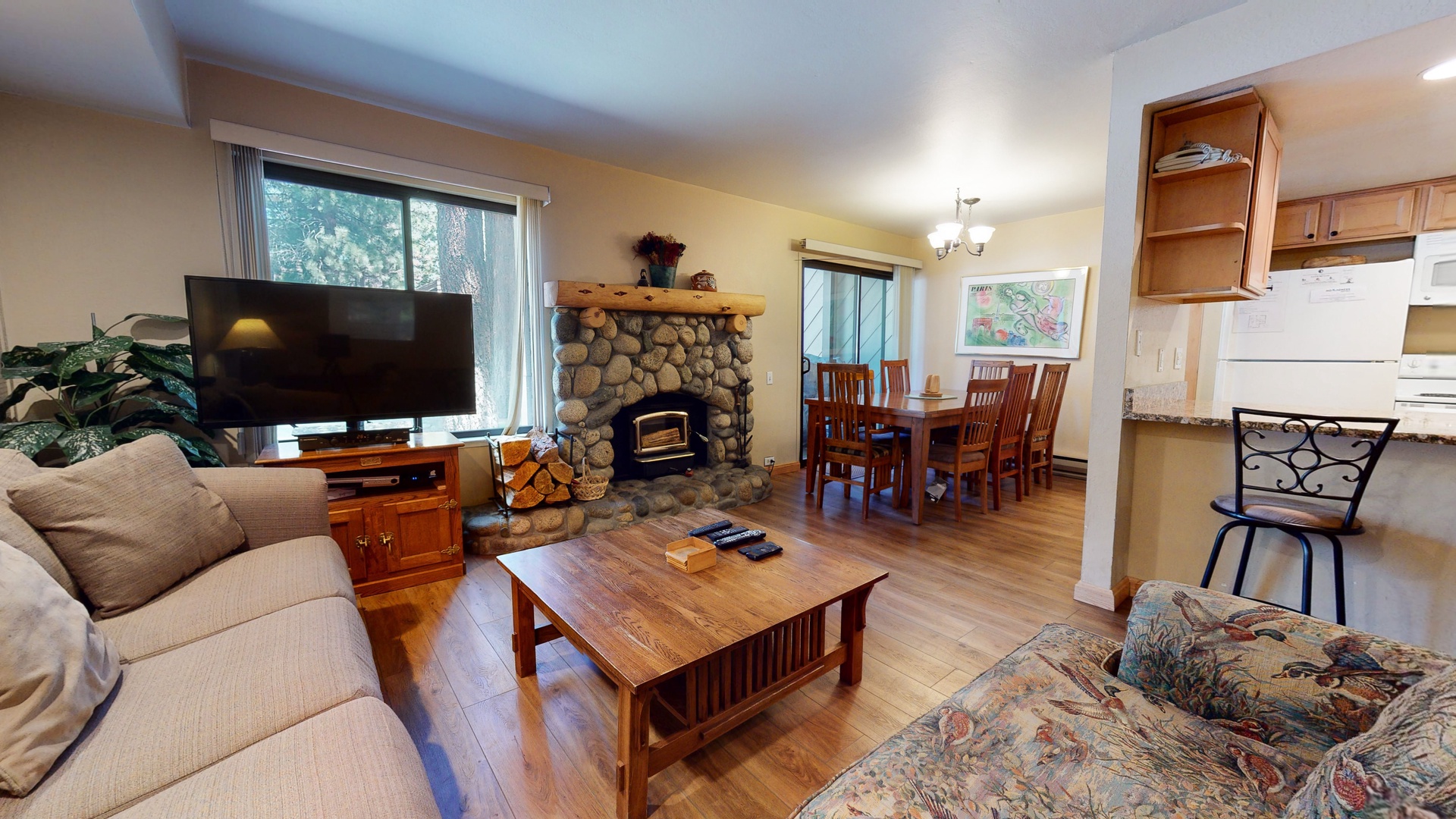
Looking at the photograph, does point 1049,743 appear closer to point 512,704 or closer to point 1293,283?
point 512,704

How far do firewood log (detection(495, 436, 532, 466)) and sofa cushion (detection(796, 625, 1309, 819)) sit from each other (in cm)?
259

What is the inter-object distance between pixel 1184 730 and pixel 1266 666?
208 mm

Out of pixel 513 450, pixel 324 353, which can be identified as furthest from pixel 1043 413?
pixel 324 353

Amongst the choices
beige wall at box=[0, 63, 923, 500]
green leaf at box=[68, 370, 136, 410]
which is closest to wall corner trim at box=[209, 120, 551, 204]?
beige wall at box=[0, 63, 923, 500]

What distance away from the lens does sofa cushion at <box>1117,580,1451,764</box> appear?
0.93 metres

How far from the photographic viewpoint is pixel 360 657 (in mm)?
1277

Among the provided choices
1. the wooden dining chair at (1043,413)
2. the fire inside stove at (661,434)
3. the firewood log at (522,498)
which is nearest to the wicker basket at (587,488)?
the firewood log at (522,498)

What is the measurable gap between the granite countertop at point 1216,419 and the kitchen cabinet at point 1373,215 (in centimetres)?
219

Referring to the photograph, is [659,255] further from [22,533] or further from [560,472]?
[22,533]

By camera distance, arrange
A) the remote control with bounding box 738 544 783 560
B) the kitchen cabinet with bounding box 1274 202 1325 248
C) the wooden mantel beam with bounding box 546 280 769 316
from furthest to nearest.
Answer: the kitchen cabinet with bounding box 1274 202 1325 248 → the wooden mantel beam with bounding box 546 280 769 316 → the remote control with bounding box 738 544 783 560

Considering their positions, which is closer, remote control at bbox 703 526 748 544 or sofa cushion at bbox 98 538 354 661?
sofa cushion at bbox 98 538 354 661

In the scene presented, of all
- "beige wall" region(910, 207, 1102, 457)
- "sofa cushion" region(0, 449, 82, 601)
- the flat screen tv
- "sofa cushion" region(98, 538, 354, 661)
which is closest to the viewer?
"sofa cushion" region(0, 449, 82, 601)

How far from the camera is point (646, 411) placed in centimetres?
390

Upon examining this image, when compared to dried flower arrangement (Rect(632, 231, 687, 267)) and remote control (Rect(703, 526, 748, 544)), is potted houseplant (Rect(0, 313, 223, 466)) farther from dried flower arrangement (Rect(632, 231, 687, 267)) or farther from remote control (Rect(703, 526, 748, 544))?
dried flower arrangement (Rect(632, 231, 687, 267))
